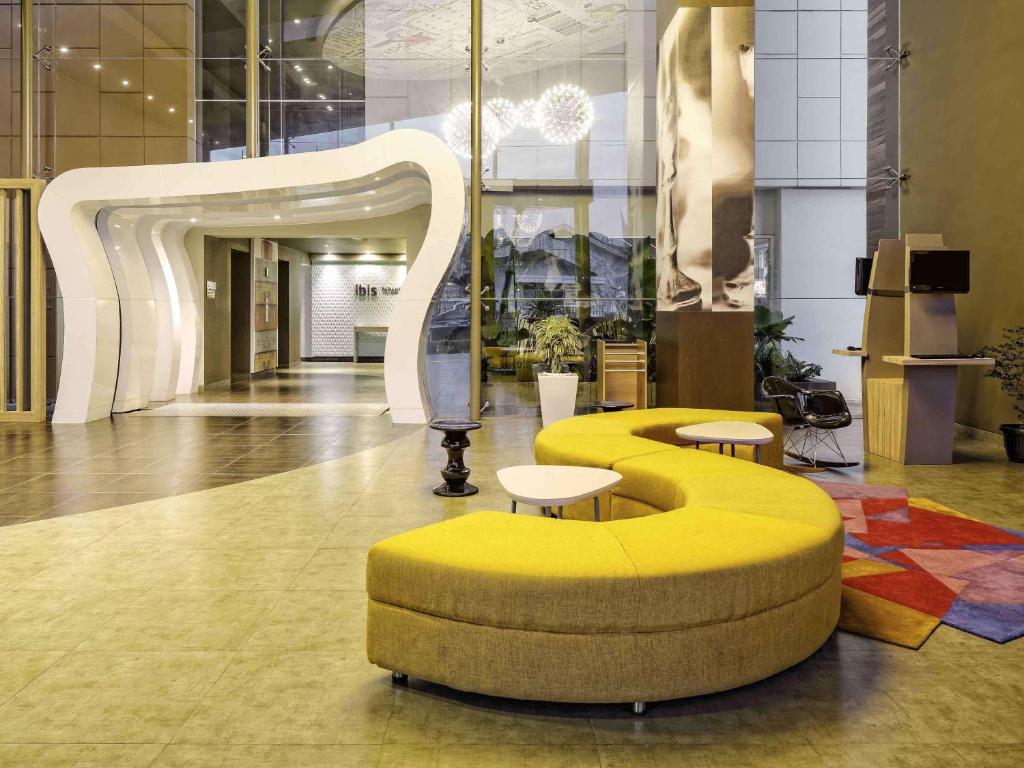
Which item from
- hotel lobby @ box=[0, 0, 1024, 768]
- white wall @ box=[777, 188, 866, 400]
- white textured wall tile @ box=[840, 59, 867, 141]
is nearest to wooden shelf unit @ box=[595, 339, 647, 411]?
hotel lobby @ box=[0, 0, 1024, 768]

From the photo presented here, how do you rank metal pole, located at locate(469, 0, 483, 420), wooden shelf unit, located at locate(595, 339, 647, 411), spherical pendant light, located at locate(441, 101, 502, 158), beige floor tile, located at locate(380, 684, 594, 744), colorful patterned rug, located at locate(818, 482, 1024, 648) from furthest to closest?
spherical pendant light, located at locate(441, 101, 502, 158) → metal pole, located at locate(469, 0, 483, 420) → wooden shelf unit, located at locate(595, 339, 647, 411) → colorful patterned rug, located at locate(818, 482, 1024, 648) → beige floor tile, located at locate(380, 684, 594, 744)

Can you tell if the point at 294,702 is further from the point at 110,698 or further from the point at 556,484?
the point at 556,484

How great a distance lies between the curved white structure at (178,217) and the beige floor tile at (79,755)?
773 cm

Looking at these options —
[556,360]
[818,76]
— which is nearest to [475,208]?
[556,360]

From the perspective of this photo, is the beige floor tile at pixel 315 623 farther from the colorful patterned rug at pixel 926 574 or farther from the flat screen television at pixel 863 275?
the flat screen television at pixel 863 275

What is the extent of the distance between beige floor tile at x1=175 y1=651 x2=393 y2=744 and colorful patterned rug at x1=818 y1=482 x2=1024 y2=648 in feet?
6.84

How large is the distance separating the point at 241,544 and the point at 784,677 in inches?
127

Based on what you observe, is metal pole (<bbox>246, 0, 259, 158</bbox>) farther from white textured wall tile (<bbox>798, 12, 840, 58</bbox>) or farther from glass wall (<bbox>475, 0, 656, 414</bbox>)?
white textured wall tile (<bbox>798, 12, 840, 58</bbox>)

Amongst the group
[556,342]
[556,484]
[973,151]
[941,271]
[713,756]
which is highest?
[973,151]

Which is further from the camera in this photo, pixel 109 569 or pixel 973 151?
pixel 973 151

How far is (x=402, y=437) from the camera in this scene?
9336 millimetres

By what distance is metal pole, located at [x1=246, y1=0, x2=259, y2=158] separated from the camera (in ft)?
38.1

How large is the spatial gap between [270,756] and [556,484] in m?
2.02

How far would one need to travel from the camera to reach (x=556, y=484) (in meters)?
4.25
